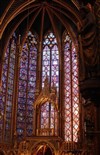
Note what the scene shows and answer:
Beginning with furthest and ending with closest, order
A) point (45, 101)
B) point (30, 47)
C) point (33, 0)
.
A: point (30, 47), point (33, 0), point (45, 101)

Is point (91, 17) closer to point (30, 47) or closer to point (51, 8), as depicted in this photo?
point (51, 8)

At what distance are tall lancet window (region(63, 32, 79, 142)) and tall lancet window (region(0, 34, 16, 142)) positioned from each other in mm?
3356

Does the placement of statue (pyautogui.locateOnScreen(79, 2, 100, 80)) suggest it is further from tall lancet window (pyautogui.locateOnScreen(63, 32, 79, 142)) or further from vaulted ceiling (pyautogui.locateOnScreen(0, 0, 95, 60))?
tall lancet window (pyautogui.locateOnScreen(63, 32, 79, 142))

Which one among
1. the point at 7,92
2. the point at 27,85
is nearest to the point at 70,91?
the point at 27,85

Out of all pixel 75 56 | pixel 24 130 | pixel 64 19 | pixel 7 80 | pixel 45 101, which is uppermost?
pixel 64 19

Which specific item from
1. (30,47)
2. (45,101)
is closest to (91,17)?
(45,101)

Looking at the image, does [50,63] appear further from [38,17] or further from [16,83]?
[38,17]

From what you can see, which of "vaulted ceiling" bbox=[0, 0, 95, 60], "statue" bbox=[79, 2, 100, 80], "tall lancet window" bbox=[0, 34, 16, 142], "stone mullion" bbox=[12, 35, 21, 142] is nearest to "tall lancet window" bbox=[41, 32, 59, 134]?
"vaulted ceiling" bbox=[0, 0, 95, 60]

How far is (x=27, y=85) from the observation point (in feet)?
64.6

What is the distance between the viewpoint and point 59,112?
18.0 meters

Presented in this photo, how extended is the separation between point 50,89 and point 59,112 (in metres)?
1.60

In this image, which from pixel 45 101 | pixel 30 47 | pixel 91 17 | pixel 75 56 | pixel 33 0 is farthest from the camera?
pixel 30 47

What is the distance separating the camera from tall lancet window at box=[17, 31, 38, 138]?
18.6m

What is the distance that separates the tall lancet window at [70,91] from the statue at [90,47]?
474 inches
